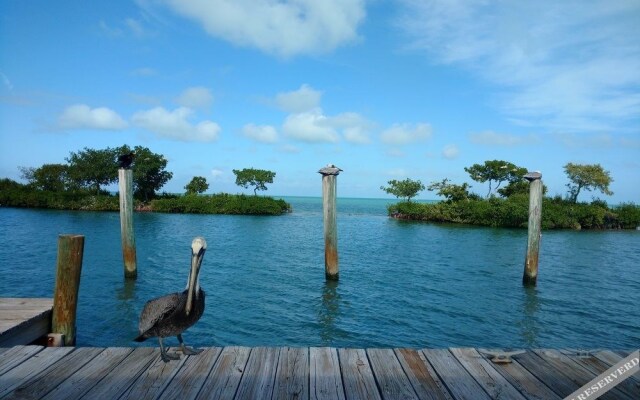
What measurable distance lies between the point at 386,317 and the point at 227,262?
33.9 ft

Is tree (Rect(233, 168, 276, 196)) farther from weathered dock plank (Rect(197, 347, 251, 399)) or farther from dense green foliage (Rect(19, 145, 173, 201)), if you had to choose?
weathered dock plank (Rect(197, 347, 251, 399))

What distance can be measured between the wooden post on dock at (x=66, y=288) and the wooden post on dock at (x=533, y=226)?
1425 centimetres

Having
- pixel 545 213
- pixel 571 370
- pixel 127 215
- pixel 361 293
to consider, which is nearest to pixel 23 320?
pixel 571 370

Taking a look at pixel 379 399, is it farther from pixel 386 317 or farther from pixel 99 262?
pixel 99 262

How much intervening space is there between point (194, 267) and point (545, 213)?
4641 cm

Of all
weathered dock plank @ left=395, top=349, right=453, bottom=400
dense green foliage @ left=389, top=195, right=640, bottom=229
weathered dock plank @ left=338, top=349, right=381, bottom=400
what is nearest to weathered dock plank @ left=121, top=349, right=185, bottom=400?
weathered dock plank @ left=338, top=349, right=381, bottom=400

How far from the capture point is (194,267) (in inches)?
154

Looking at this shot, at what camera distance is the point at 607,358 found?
14.6ft

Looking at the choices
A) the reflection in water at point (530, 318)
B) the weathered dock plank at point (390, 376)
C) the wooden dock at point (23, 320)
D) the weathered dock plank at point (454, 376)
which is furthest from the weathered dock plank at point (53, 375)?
the reflection in water at point (530, 318)

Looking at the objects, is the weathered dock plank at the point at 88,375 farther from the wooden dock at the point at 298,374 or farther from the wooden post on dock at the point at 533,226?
the wooden post on dock at the point at 533,226

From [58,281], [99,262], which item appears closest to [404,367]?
[58,281]

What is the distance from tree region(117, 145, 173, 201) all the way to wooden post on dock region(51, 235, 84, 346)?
188 ft

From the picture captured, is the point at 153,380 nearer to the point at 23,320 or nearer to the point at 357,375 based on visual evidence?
the point at 357,375

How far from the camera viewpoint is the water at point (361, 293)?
409 inches
